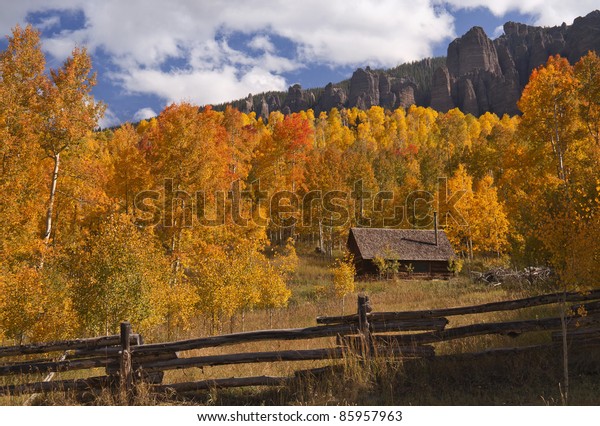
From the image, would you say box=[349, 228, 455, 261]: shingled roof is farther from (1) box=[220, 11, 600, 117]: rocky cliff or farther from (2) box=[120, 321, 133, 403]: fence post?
(1) box=[220, 11, 600, 117]: rocky cliff

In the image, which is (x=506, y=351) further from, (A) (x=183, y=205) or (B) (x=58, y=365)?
(A) (x=183, y=205)

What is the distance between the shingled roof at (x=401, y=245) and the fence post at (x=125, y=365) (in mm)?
30018

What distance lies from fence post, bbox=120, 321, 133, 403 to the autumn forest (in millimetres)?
5547

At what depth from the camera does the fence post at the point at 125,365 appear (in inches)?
327

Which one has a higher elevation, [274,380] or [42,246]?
[42,246]

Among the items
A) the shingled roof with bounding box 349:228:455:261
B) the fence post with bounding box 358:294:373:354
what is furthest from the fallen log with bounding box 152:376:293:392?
the shingled roof with bounding box 349:228:455:261

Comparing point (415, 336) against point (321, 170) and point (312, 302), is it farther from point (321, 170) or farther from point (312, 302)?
point (321, 170)

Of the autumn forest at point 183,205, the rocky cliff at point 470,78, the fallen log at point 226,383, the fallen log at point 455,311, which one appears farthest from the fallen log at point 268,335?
the rocky cliff at point 470,78

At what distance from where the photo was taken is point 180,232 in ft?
76.7

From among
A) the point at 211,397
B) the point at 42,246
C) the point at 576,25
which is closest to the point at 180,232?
the point at 42,246

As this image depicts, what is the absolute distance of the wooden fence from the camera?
27.5ft

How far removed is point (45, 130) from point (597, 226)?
18961mm

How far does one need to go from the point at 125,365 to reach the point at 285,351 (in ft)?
11.0

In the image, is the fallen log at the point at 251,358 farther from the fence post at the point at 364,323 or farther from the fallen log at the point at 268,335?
the fence post at the point at 364,323
